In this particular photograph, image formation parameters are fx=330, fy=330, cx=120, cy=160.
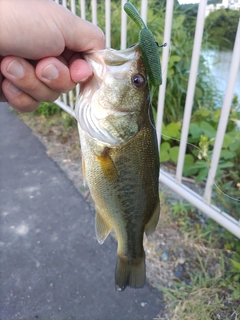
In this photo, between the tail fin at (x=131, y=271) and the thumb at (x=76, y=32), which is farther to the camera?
the tail fin at (x=131, y=271)

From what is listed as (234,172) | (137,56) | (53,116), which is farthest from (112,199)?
(53,116)

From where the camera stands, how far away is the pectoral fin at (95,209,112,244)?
141 cm

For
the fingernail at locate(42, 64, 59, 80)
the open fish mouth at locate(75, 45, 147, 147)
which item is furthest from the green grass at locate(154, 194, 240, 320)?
the fingernail at locate(42, 64, 59, 80)

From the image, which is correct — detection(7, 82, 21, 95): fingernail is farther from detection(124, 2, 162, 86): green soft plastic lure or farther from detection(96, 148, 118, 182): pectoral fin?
detection(124, 2, 162, 86): green soft plastic lure

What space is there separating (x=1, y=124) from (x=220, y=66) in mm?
2999

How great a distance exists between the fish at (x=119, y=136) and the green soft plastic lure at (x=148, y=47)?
0.05 m

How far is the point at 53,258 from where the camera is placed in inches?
89.1

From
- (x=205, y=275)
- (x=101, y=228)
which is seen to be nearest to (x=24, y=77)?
(x=101, y=228)

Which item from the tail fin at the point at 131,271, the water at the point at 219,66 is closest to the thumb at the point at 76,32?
the tail fin at the point at 131,271

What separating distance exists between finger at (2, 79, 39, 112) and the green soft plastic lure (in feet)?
1.70

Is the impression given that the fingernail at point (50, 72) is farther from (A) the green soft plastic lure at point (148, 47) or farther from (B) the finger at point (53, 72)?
(A) the green soft plastic lure at point (148, 47)

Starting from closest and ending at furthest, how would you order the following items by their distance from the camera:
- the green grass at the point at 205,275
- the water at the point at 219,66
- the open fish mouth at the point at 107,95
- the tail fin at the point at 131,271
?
the open fish mouth at the point at 107,95 < the tail fin at the point at 131,271 < the green grass at the point at 205,275 < the water at the point at 219,66

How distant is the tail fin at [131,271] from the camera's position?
4.88ft

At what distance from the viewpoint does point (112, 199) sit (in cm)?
130
